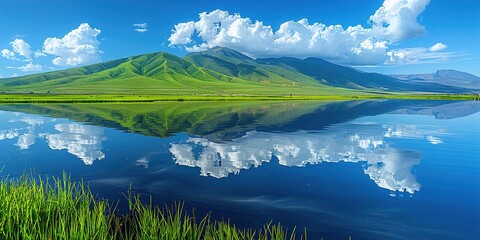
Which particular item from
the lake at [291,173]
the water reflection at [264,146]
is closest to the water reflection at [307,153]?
the water reflection at [264,146]

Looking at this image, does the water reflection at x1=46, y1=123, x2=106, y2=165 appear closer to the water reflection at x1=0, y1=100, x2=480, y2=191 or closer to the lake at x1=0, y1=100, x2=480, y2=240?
the water reflection at x1=0, y1=100, x2=480, y2=191

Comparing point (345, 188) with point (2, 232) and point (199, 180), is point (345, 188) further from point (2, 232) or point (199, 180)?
point (2, 232)

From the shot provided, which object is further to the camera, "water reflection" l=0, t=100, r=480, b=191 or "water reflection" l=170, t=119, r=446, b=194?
"water reflection" l=0, t=100, r=480, b=191

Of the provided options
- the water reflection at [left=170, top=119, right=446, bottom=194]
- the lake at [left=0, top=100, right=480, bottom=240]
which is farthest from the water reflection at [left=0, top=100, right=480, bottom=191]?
the lake at [left=0, top=100, right=480, bottom=240]

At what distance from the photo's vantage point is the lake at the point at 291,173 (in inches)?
687

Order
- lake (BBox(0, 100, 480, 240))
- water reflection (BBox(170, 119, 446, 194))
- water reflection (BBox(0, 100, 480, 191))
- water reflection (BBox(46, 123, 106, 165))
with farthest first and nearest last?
1. water reflection (BBox(46, 123, 106, 165))
2. water reflection (BBox(0, 100, 480, 191))
3. water reflection (BBox(170, 119, 446, 194))
4. lake (BBox(0, 100, 480, 240))

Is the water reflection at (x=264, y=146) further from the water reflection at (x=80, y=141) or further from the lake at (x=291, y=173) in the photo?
the lake at (x=291, y=173)

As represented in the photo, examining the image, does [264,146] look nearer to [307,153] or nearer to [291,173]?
[307,153]

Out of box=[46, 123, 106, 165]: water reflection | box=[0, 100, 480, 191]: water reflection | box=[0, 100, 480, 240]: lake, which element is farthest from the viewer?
box=[46, 123, 106, 165]: water reflection

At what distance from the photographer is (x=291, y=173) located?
1048 inches

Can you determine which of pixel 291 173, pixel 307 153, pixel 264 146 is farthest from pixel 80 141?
pixel 291 173

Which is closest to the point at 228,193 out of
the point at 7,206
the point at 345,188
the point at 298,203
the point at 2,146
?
the point at 298,203

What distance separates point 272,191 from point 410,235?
8585mm

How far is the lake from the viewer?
1744 cm
